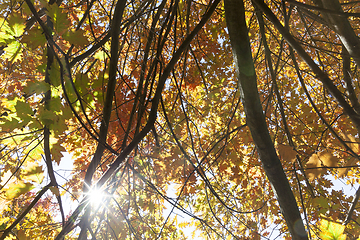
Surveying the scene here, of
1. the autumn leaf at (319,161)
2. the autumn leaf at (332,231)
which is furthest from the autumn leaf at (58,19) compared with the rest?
the autumn leaf at (319,161)

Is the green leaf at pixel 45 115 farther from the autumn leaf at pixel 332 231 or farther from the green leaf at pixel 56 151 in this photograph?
the autumn leaf at pixel 332 231

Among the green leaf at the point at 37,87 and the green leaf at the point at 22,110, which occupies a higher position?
the green leaf at the point at 37,87

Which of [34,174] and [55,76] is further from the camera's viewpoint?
[34,174]

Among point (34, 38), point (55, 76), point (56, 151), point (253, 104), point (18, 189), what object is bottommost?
Answer: point (18, 189)

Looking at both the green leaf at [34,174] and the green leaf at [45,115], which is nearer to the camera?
the green leaf at [45,115]

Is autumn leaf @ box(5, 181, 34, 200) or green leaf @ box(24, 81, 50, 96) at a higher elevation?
green leaf @ box(24, 81, 50, 96)

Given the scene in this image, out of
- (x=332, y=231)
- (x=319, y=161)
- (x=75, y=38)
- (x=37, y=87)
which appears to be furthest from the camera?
(x=319, y=161)

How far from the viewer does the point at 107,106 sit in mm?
1110

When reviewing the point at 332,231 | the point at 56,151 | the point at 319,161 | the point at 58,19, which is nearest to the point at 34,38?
the point at 58,19

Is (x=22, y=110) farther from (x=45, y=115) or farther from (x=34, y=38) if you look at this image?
(x=34, y=38)

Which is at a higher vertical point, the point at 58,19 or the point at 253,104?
the point at 253,104

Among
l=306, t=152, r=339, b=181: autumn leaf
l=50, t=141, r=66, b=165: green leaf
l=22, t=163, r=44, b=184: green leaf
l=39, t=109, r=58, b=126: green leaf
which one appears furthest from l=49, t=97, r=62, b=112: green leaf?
l=306, t=152, r=339, b=181: autumn leaf

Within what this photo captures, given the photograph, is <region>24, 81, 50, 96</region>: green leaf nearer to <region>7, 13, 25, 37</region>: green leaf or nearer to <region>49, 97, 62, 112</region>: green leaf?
<region>49, 97, 62, 112</region>: green leaf

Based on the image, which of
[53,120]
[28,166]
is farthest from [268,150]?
[28,166]
